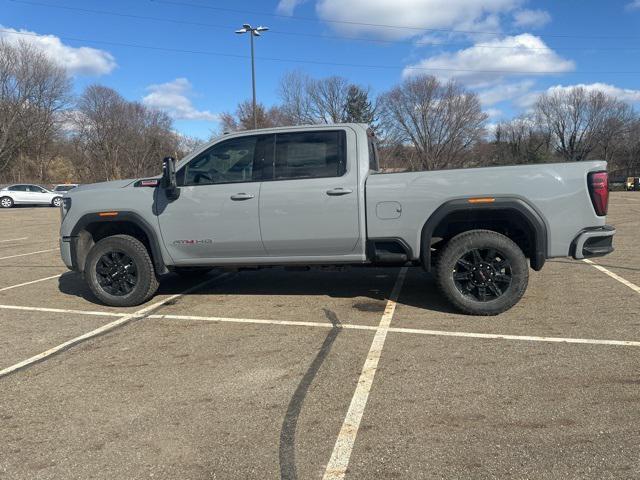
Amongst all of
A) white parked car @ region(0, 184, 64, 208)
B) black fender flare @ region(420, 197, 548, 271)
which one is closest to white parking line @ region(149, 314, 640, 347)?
black fender flare @ region(420, 197, 548, 271)

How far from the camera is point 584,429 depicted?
116 inches

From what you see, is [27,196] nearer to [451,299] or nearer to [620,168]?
[451,299]

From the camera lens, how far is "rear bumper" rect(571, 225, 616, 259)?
488cm

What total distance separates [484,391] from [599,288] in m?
3.68

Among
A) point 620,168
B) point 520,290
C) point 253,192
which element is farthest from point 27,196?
point 620,168

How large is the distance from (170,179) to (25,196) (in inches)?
1334

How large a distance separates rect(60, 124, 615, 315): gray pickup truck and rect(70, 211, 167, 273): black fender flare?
14mm

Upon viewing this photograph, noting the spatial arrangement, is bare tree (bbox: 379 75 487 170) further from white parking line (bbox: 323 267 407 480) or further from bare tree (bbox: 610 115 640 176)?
white parking line (bbox: 323 267 407 480)

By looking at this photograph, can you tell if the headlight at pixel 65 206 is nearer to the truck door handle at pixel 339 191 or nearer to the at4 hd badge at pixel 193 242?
the at4 hd badge at pixel 193 242

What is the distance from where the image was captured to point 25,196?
110 ft

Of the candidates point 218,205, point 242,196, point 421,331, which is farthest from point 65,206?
point 421,331

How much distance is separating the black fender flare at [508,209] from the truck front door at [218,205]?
192 cm

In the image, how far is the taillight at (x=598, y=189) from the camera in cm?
476

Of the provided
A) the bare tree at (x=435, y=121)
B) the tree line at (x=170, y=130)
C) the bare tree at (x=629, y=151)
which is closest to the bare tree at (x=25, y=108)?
the tree line at (x=170, y=130)
